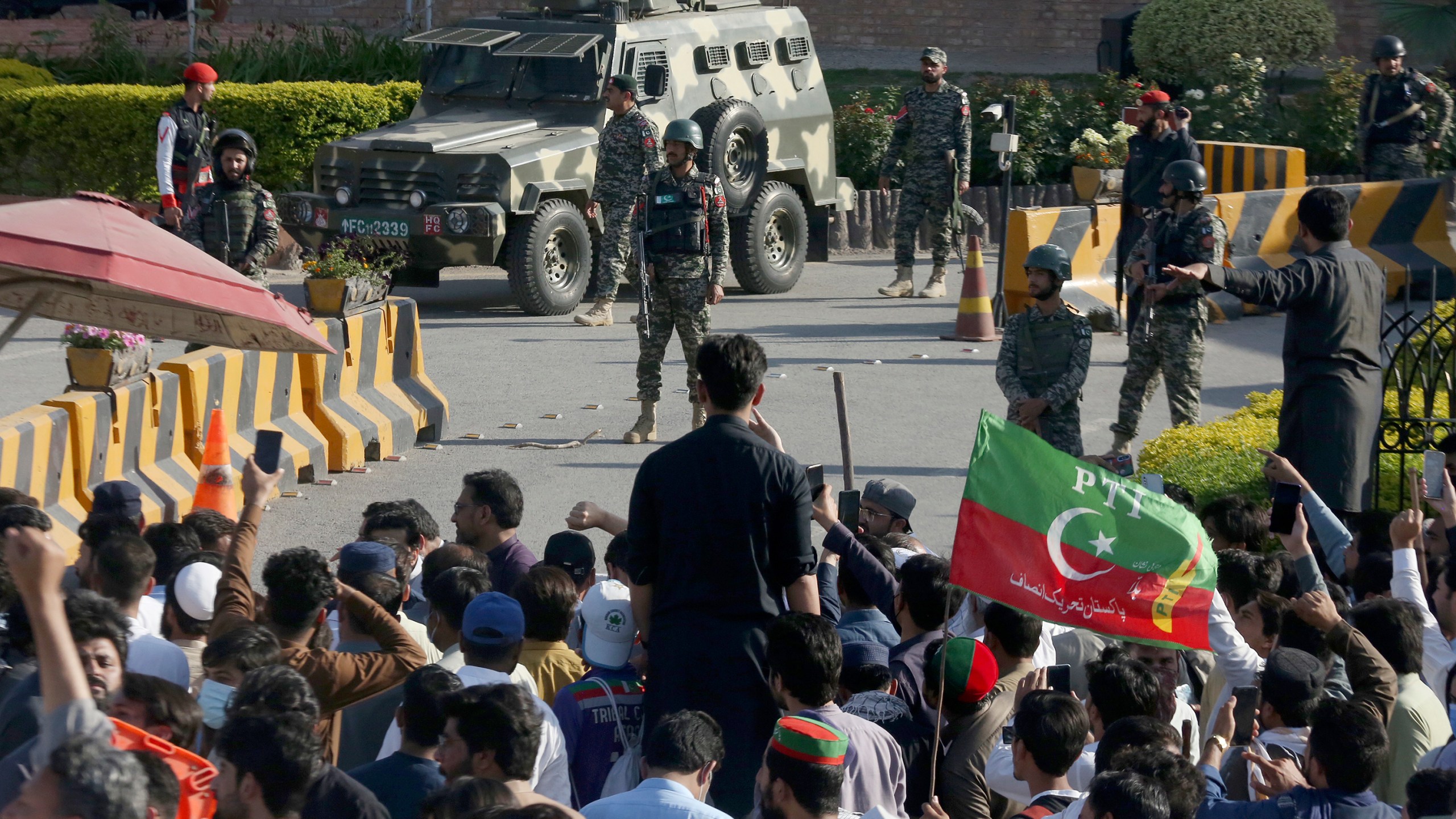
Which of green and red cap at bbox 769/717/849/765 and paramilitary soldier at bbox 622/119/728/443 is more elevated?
paramilitary soldier at bbox 622/119/728/443

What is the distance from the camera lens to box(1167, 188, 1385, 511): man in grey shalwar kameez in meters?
7.05

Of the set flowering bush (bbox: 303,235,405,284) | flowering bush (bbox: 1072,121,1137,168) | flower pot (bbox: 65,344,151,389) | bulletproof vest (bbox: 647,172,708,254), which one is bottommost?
flower pot (bbox: 65,344,151,389)

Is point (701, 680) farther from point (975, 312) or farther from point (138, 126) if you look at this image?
point (138, 126)

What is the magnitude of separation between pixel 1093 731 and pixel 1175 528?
0.71 m

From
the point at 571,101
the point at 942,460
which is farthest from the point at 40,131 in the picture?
the point at 942,460

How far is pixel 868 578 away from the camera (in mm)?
5531

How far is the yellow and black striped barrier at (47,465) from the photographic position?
24.6 ft

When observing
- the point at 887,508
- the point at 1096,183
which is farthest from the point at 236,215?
the point at 1096,183

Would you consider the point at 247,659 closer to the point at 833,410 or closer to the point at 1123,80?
the point at 833,410

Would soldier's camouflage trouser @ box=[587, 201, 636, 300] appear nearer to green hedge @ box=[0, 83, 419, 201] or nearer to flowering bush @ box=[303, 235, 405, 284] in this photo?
flowering bush @ box=[303, 235, 405, 284]

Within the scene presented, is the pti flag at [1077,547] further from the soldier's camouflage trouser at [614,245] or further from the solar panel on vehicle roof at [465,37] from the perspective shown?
the solar panel on vehicle roof at [465,37]

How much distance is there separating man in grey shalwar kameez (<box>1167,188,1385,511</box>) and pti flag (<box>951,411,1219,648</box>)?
2.08 metres

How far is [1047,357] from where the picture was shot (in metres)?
8.41

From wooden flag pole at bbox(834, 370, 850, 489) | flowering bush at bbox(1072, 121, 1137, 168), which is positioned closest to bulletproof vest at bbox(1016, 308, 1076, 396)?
wooden flag pole at bbox(834, 370, 850, 489)
